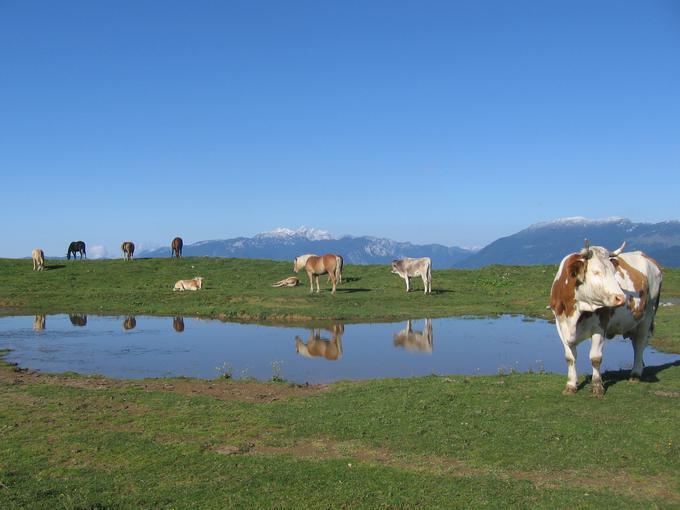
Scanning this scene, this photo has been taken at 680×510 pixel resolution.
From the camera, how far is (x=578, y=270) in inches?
493

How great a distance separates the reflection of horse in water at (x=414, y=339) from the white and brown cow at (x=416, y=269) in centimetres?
979

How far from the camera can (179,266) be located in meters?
48.5

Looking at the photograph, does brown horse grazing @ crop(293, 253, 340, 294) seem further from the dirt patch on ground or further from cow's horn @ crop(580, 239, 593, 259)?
cow's horn @ crop(580, 239, 593, 259)

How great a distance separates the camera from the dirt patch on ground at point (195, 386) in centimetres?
1465

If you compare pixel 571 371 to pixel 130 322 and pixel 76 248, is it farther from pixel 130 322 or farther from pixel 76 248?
pixel 76 248

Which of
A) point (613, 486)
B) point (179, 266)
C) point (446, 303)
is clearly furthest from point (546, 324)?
point (179, 266)

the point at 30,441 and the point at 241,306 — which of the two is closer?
the point at 30,441

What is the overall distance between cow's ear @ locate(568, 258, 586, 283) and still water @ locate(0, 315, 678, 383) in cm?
515

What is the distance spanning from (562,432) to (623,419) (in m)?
1.47

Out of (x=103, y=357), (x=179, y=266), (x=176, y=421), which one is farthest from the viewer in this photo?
(x=179, y=266)

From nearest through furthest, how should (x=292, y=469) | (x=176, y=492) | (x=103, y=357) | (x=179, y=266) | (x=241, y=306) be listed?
(x=176, y=492) < (x=292, y=469) < (x=103, y=357) < (x=241, y=306) < (x=179, y=266)

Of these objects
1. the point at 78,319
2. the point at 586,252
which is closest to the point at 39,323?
the point at 78,319

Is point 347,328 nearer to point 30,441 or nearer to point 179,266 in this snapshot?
point 30,441

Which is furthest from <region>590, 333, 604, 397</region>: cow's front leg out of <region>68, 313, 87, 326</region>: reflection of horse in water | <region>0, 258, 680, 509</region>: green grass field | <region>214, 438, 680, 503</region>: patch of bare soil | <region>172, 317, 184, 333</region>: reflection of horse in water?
<region>68, 313, 87, 326</region>: reflection of horse in water
